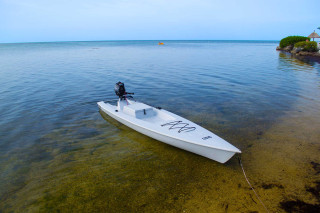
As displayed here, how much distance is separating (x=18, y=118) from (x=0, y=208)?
27.5 ft

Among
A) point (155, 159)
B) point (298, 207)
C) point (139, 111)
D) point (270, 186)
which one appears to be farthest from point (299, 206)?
point (139, 111)

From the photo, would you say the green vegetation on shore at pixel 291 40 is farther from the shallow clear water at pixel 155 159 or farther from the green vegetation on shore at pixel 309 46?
the shallow clear water at pixel 155 159

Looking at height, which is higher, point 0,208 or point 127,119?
point 127,119

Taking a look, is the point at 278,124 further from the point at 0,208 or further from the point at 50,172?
the point at 0,208

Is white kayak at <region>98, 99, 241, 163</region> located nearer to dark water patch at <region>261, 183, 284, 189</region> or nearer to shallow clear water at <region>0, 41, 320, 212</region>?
shallow clear water at <region>0, 41, 320, 212</region>

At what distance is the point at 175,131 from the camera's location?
8.89 meters

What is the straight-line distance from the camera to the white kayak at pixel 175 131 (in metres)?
7.52

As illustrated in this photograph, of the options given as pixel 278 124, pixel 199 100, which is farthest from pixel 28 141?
pixel 278 124

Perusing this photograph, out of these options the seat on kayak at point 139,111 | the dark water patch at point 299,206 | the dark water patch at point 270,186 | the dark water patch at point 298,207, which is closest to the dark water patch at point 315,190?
the dark water patch at point 299,206

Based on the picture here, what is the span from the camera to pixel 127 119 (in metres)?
10.7

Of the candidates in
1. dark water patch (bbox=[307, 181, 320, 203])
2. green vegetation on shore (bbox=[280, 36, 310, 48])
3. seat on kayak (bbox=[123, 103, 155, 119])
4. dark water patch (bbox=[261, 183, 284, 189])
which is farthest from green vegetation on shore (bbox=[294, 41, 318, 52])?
dark water patch (bbox=[261, 183, 284, 189])

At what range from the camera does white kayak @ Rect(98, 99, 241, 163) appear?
296 inches

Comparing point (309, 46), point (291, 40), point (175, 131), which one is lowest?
point (175, 131)

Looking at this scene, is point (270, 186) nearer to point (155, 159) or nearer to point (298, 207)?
point (298, 207)
